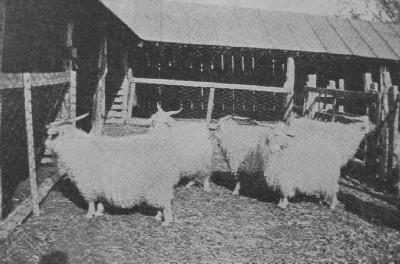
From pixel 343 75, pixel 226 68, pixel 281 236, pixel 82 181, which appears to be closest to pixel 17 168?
pixel 82 181

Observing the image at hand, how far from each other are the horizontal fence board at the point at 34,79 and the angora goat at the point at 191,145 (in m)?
1.84

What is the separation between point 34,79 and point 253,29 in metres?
13.3

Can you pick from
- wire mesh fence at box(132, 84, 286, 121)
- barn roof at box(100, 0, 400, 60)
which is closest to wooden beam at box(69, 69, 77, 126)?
barn roof at box(100, 0, 400, 60)

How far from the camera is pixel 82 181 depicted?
226 inches

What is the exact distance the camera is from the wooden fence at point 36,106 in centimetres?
511

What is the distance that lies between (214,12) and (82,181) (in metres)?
14.8

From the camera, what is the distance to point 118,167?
223 inches

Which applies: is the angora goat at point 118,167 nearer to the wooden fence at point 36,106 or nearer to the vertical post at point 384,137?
the wooden fence at point 36,106

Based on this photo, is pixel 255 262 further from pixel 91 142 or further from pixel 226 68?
pixel 226 68

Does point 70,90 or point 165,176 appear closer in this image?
point 165,176

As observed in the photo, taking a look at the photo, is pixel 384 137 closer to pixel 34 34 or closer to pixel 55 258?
pixel 55 258

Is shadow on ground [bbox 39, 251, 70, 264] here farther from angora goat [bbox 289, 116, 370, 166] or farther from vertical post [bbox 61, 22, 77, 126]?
angora goat [bbox 289, 116, 370, 166]

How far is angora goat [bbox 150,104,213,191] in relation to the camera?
23.6ft

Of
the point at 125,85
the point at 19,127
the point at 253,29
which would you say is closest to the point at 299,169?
the point at 19,127
